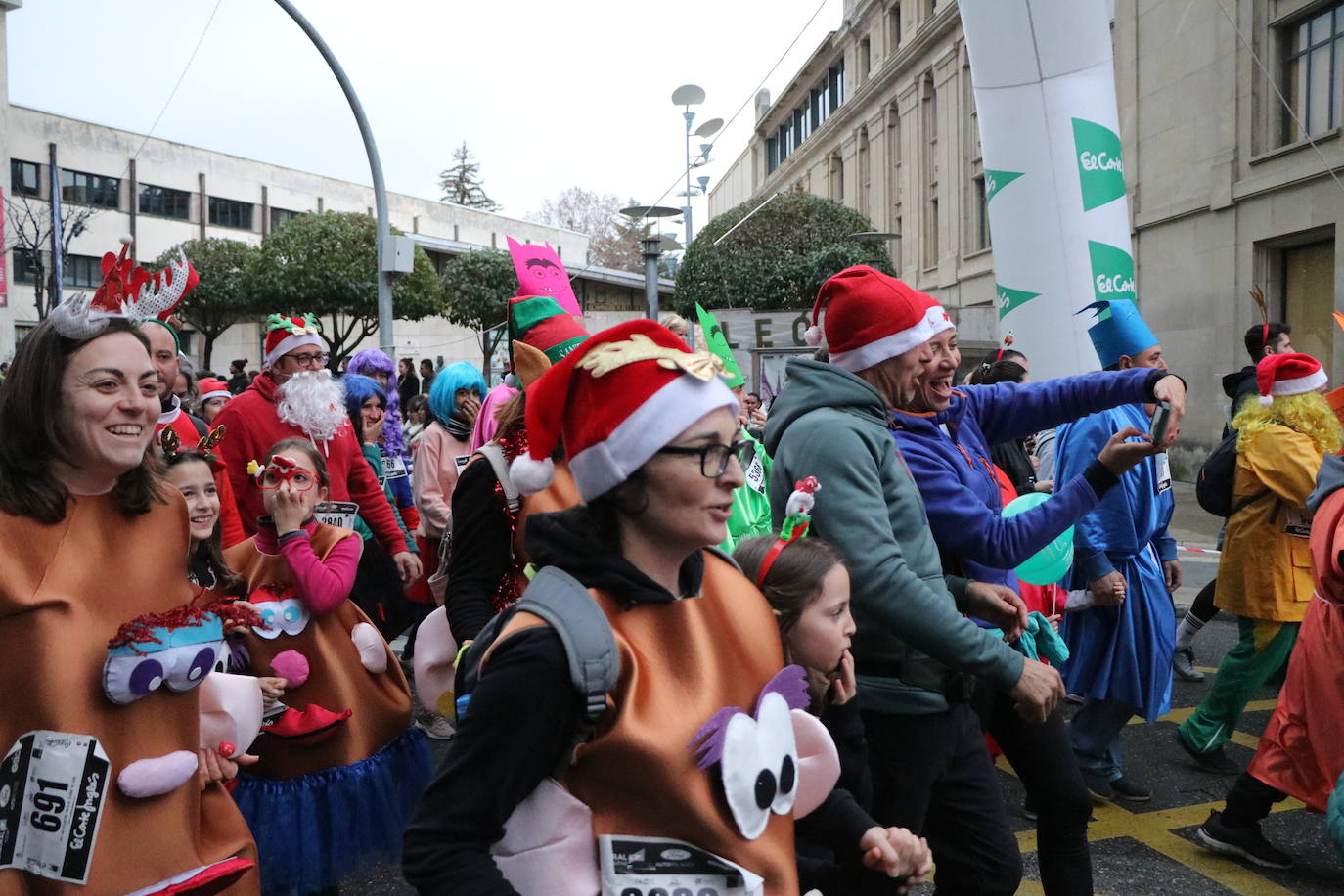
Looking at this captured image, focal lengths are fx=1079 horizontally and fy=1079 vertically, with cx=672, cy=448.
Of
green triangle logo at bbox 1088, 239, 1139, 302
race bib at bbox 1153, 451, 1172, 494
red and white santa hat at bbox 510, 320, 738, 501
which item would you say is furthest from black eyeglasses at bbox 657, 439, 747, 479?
green triangle logo at bbox 1088, 239, 1139, 302

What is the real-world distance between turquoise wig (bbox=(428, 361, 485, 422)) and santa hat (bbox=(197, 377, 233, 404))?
8.88 ft

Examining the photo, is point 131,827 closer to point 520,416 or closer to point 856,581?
point 520,416

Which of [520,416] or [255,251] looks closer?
[520,416]

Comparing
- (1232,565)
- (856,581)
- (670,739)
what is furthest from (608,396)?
(1232,565)

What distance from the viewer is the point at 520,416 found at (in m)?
2.97

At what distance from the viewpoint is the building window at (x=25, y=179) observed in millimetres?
37281

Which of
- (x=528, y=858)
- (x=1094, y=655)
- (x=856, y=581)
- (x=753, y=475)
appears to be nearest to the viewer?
(x=528, y=858)

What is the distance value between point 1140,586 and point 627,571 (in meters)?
3.80

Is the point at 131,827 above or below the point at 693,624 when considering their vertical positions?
below

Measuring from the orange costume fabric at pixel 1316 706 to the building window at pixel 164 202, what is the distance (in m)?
45.5

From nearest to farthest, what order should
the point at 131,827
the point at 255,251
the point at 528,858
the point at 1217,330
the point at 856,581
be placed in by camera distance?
1. the point at 528,858
2. the point at 131,827
3. the point at 856,581
4. the point at 1217,330
5. the point at 255,251

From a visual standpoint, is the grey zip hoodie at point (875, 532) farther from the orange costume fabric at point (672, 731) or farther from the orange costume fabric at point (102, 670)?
the orange costume fabric at point (102, 670)

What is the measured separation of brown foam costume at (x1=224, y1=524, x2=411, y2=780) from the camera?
3.38 meters

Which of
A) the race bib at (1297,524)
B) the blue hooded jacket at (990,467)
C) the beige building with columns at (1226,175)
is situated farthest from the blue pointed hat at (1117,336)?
the beige building with columns at (1226,175)
